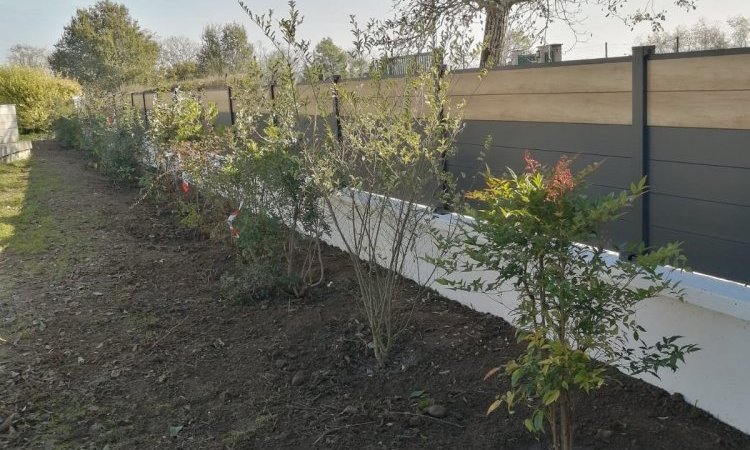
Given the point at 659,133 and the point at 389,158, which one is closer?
the point at 659,133

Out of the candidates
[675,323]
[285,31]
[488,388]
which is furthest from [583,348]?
[285,31]

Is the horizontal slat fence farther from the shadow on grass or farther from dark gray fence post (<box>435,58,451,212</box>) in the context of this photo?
the shadow on grass

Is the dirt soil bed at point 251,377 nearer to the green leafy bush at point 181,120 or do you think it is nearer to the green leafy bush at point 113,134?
the green leafy bush at point 181,120

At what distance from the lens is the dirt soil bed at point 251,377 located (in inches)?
131

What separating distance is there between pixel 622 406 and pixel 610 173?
4.13ft

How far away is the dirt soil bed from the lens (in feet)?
11.0

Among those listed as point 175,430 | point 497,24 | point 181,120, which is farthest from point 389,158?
point 181,120

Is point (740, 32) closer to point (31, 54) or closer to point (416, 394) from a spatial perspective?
point (416, 394)

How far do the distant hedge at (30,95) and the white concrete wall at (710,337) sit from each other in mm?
26934

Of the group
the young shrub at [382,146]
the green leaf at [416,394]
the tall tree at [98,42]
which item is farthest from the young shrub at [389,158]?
the tall tree at [98,42]

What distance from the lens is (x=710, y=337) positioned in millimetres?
3158

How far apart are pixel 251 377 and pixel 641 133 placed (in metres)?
2.59

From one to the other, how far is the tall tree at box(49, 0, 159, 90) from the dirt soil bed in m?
25.4

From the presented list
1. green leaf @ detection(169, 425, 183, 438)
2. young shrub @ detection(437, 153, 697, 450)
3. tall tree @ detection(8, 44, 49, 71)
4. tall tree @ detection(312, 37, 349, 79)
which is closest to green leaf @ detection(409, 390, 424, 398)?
young shrub @ detection(437, 153, 697, 450)
